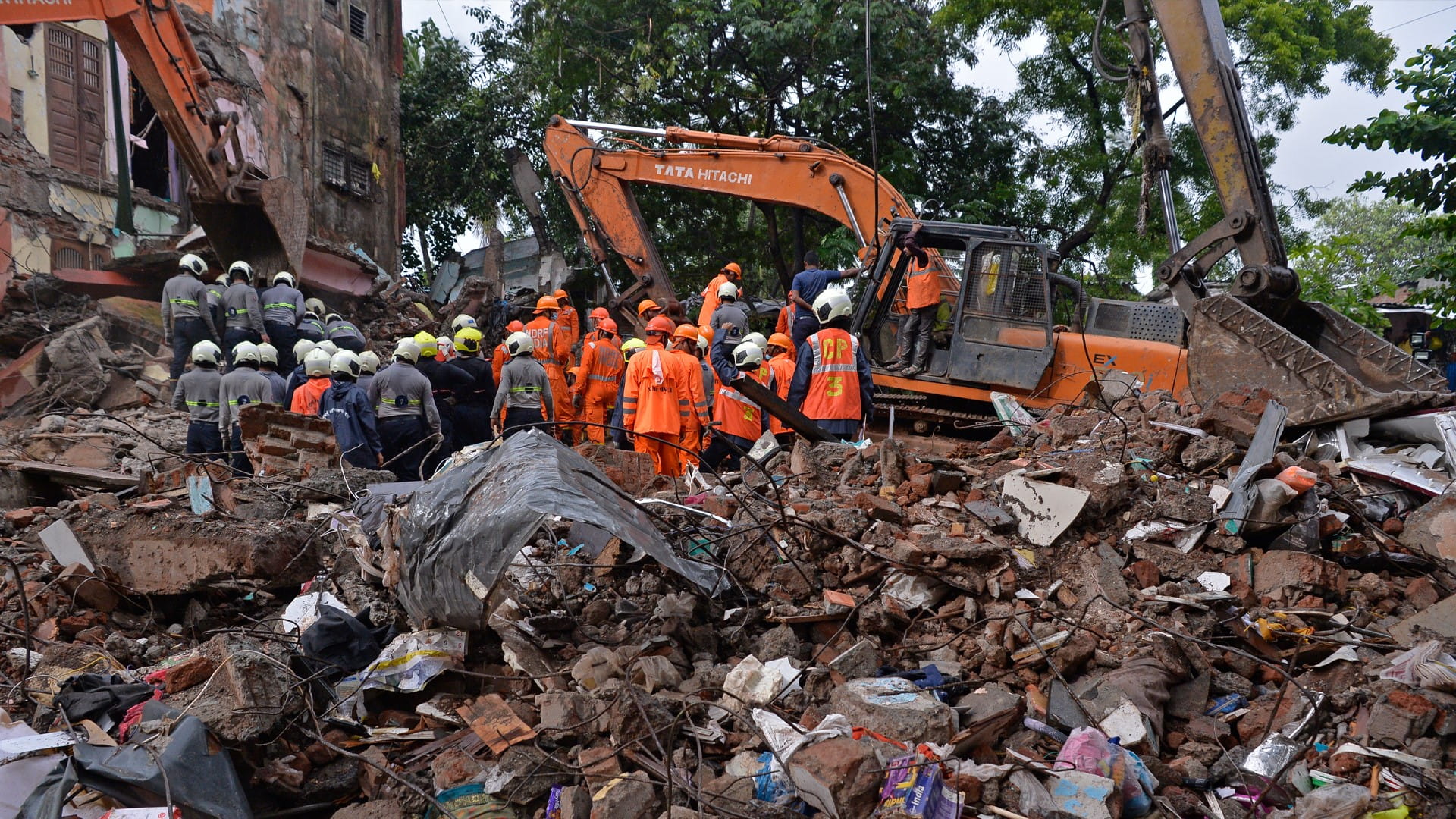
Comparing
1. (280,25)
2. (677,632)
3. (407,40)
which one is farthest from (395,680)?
(407,40)

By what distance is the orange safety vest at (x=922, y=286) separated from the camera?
27.2ft

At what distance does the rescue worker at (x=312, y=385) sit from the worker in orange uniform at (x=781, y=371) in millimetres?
3533

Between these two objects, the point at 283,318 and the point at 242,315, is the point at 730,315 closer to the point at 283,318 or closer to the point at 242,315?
the point at 283,318

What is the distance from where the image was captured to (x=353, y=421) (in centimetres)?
808

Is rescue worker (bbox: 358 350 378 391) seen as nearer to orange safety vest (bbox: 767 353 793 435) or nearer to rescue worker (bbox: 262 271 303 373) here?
rescue worker (bbox: 262 271 303 373)

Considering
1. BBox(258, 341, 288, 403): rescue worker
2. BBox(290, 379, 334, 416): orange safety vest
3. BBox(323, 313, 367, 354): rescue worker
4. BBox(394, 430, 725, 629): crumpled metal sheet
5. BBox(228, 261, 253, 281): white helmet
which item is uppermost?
BBox(228, 261, 253, 281): white helmet

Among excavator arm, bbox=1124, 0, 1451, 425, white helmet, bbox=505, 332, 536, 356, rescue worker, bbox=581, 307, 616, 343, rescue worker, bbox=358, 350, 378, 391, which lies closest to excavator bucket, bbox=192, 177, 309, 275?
rescue worker, bbox=358, 350, 378, 391

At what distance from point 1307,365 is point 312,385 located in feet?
23.6

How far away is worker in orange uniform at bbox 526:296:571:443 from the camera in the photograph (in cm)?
1066

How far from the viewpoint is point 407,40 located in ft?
79.6

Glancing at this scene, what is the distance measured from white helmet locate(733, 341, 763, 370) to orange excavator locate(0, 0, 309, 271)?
21.9 feet

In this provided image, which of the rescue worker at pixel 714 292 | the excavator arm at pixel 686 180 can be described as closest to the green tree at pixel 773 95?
the excavator arm at pixel 686 180

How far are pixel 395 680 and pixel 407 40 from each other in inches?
907

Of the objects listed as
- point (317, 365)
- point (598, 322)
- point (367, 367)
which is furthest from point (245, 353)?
point (598, 322)
